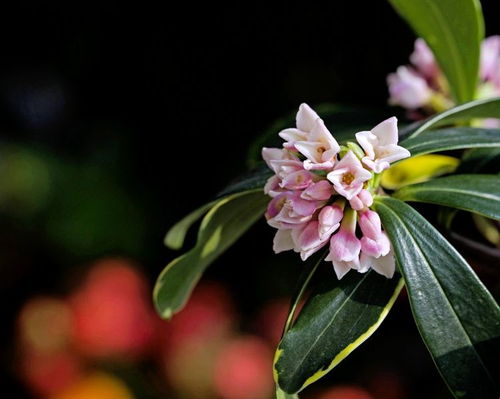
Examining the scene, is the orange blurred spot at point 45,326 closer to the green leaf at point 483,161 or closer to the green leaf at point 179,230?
the green leaf at point 179,230

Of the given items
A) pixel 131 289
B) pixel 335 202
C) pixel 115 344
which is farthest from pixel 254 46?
pixel 335 202

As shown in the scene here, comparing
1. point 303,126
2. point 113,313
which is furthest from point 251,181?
point 113,313

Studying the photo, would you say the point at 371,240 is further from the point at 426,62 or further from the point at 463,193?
the point at 426,62

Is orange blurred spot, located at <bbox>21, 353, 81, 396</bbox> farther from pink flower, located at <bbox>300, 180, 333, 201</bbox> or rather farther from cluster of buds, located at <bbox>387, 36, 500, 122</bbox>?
pink flower, located at <bbox>300, 180, 333, 201</bbox>

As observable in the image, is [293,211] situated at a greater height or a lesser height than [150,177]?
greater

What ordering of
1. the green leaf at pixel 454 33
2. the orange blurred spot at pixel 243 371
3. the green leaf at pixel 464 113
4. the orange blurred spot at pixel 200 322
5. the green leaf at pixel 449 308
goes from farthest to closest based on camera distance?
1. the orange blurred spot at pixel 200 322
2. the orange blurred spot at pixel 243 371
3. the green leaf at pixel 454 33
4. the green leaf at pixel 464 113
5. the green leaf at pixel 449 308

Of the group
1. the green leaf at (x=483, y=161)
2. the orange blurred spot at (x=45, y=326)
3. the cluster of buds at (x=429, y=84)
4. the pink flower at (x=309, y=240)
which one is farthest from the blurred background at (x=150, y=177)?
the pink flower at (x=309, y=240)
